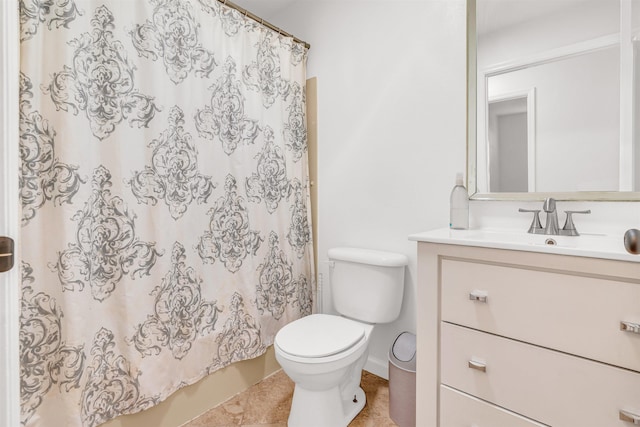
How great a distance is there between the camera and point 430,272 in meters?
1.15

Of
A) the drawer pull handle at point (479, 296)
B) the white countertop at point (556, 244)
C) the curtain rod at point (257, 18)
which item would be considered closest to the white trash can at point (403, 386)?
the drawer pull handle at point (479, 296)

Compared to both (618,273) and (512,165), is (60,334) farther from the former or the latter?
(512,165)

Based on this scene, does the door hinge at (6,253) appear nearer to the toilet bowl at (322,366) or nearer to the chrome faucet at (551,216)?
the toilet bowl at (322,366)

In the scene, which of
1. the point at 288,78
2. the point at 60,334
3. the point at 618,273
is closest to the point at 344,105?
the point at 288,78

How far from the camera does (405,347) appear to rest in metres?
1.56

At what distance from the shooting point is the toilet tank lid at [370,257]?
158 centimetres

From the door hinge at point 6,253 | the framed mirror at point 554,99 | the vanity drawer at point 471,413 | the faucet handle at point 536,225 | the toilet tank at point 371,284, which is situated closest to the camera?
the door hinge at point 6,253

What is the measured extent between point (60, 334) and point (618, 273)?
5.84ft

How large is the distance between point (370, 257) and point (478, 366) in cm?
70

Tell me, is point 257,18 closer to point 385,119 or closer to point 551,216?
point 385,119

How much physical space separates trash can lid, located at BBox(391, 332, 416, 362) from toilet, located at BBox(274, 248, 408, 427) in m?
0.12

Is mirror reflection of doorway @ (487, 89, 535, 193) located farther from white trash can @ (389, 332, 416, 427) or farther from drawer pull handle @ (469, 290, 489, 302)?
white trash can @ (389, 332, 416, 427)

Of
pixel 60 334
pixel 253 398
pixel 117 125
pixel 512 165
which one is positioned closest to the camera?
pixel 60 334

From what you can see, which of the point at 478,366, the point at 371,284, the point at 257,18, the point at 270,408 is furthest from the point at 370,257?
the point at 257,18
